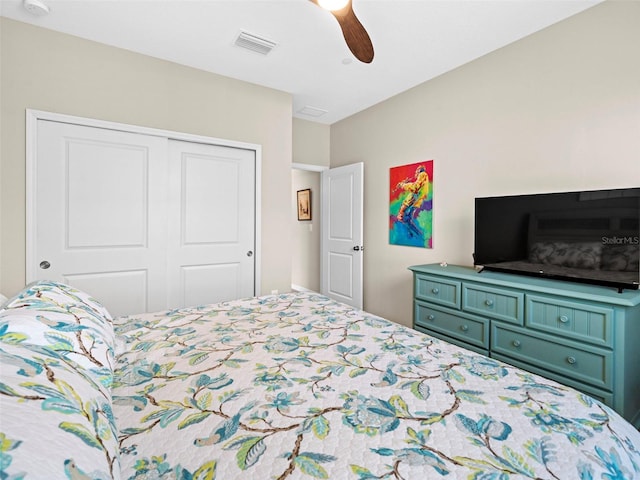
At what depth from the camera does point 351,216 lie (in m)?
4.03

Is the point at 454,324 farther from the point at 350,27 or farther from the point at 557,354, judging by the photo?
the point at 350,27

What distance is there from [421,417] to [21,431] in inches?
32.8

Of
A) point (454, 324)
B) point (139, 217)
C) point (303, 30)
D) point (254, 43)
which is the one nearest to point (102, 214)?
point (139, 217)

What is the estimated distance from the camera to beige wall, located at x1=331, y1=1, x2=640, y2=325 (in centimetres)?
208

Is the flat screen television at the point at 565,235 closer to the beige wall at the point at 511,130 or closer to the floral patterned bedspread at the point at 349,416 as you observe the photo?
the beige wall at the point at 511,130

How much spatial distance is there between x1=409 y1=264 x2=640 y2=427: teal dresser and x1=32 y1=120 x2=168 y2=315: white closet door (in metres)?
2.53

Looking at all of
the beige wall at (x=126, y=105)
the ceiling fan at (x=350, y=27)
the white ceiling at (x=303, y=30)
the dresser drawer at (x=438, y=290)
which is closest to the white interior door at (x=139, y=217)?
the beige wall at (x=126, y=105)

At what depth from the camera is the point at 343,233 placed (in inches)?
164

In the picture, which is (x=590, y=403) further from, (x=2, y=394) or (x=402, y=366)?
(x=2, y=394)

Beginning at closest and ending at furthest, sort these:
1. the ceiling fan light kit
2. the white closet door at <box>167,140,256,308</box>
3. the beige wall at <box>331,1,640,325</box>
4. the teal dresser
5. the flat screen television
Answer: the ceiling fan light kit → the teal dresser → the flat screen television → the beige wall at <box>331,1,640,325</box> → the white closet door at <box>167,140,256,308</box>

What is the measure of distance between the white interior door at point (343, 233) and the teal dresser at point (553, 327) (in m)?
1.46

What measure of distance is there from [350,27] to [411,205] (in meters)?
2.15

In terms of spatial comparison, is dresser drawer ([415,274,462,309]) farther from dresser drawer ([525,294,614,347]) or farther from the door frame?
the door frame

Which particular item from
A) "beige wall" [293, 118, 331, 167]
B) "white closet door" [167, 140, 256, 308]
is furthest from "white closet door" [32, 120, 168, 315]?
"beige wall" [293, 118, 331, 167]
